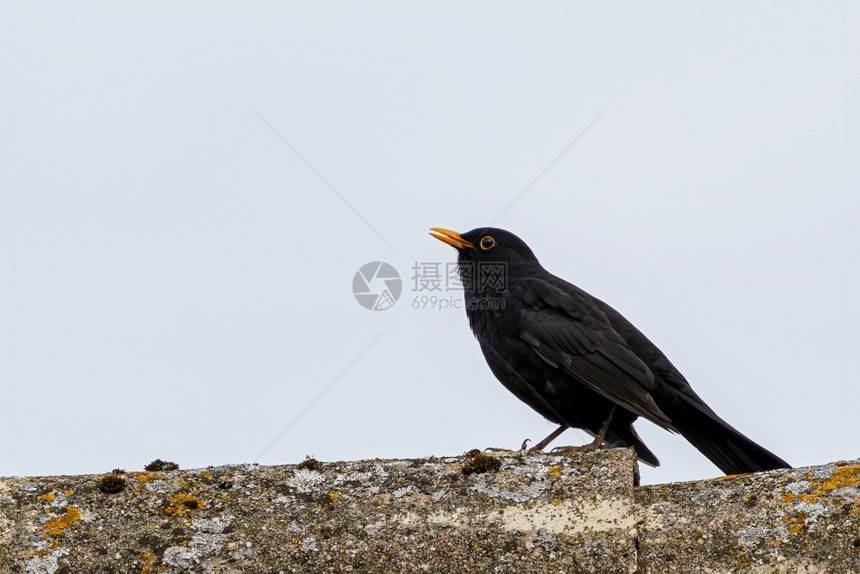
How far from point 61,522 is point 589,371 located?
12.5ft

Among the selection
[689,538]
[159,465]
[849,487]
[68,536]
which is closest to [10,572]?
[68,536]

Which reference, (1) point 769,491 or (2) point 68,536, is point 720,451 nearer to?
(1) point 769,491

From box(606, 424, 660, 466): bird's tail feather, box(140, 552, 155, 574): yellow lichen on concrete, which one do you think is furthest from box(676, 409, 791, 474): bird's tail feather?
box(140, 552, 155, 574): yellow lichen on concrete

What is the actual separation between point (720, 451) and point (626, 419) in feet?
2.30

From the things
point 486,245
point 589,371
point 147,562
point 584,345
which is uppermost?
point 486,245

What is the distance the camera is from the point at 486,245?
8727mm

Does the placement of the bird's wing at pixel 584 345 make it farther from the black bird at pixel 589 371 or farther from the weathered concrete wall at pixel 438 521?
the weathered concrete wall at pixel 438 521

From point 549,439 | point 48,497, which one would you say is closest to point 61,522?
point 48,497

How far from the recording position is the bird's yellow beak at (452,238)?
8758mm

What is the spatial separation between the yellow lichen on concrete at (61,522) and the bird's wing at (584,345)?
3617 mm

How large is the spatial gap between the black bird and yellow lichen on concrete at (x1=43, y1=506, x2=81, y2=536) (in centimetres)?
334

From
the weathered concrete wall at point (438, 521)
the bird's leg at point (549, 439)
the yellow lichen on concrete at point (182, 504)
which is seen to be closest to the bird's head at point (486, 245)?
the bird's leg at point (549, 439)

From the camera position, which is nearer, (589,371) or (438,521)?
(438,521)

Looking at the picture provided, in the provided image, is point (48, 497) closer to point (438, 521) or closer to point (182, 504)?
point (182, 504)
